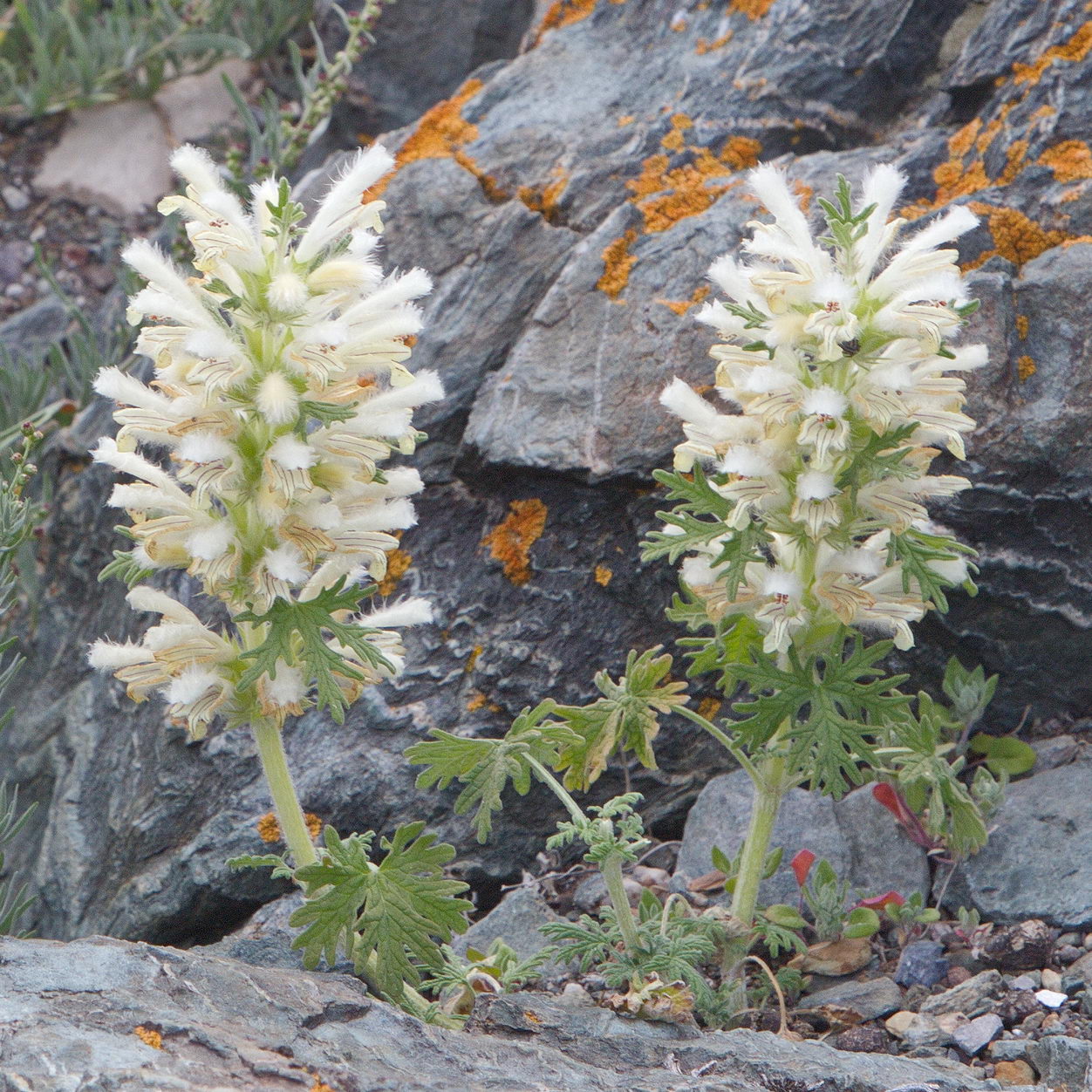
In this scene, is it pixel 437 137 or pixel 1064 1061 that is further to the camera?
pixel 437 137

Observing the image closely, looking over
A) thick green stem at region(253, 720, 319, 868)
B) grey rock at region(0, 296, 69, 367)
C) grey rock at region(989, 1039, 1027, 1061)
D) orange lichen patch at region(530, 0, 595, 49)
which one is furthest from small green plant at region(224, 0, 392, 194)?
grey rock at region(989, 1039, 1027, 1061)

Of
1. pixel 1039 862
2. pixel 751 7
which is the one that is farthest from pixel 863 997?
pixel 751 7

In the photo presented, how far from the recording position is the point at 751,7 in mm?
5070

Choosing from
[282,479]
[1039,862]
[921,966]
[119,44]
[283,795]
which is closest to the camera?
[282,479]

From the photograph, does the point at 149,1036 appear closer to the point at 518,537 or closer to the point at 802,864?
the point at 802,864

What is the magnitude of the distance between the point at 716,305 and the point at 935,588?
81 centimetres

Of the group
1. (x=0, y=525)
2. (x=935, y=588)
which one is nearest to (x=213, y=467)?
(x=0, y=525)

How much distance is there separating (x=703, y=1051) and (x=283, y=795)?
1.11 metres

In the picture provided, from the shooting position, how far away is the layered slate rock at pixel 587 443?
12.8 ft

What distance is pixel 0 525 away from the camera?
337cm

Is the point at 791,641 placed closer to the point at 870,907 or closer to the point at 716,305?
the point at 716,305

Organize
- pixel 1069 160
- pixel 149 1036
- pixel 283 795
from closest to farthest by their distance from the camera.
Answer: pixel 149 1036 < pixel 283 795 < pixel 1069 160

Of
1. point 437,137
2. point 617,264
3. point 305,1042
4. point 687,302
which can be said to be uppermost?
point 437,137

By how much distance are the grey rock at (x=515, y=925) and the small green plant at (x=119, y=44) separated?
4551 millimetres
